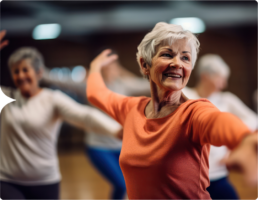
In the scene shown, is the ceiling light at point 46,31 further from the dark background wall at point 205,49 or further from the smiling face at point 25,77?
the smiling face at point 25,77

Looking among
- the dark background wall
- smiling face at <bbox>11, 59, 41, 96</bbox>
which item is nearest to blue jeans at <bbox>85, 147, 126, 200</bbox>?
smiling face at <bbox>11, 59, 41, 96</bbox>

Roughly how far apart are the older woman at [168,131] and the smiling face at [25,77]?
0.99m

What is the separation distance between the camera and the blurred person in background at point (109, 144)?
109 inches

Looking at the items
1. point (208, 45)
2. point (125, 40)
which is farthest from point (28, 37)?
point (208, 45)

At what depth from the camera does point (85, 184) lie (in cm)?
496

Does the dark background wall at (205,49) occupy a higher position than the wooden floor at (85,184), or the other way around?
the dark background wall at (205,49)

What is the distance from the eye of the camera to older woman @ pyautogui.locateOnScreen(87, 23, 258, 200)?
106cm

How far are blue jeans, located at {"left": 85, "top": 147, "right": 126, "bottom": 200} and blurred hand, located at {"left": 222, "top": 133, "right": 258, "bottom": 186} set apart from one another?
215cm

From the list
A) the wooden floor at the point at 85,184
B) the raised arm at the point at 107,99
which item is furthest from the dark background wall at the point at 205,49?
the raised arm at the point at 107,99

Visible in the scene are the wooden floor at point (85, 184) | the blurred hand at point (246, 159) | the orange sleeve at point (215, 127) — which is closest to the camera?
the blurred hand at point (246, 159)

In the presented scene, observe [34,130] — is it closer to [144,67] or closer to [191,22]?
[144,67]

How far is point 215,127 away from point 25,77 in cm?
149

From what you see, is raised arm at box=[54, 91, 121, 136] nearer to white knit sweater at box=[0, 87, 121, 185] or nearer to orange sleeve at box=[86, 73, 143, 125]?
white knit sweater at box=[0, 87, 121, 185]

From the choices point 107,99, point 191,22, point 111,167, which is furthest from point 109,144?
point 191,22
